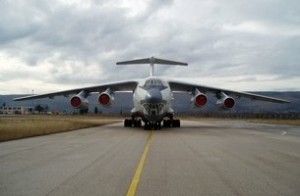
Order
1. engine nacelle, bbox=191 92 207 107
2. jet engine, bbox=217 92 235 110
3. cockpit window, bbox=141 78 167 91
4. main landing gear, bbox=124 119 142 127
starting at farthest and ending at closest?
main landing gear, bbox=124 119 142 127 → jet engine, bbox=217 92 235 110 → engine nacelle, bbox=191 92 207 107 → cockpit window, bbox=141 78 167 91

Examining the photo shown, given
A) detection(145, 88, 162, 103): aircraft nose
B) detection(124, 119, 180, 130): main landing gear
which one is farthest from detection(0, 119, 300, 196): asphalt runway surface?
detection(124, 119, 180, 130): main landing gear

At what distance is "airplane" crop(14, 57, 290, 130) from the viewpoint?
84.1ft

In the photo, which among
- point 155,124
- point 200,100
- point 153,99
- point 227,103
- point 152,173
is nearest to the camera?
point 152,173

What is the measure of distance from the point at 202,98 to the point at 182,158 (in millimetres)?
19669

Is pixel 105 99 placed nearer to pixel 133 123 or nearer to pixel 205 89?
pixel 133 123

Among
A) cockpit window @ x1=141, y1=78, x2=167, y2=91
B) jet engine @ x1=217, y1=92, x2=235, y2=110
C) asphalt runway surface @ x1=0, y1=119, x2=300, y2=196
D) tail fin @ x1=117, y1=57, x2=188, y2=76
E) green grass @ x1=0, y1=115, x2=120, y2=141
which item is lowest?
asphalt runway surface @ x1=0, y1=119, x2=300, y2=196

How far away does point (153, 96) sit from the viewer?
25125mm

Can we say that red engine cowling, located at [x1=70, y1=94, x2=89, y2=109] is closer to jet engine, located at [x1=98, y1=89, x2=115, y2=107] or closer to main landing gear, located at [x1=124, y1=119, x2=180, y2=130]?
jet engine, located at [x1=98, y1=89, x2=115, y2=107]

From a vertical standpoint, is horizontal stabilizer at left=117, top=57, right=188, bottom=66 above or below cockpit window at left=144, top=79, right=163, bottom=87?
above

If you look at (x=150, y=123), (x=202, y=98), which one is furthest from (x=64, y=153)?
(x=202, y=98)

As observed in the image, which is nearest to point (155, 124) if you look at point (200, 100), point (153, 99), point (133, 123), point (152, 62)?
point (153, 99)

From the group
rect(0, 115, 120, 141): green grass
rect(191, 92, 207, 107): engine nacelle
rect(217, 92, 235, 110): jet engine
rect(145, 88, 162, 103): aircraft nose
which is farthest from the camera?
rect(217, 92, 235, 110): jet engine

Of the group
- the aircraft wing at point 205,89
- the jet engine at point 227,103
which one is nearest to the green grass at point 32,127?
the aircraft wing at point 205,89

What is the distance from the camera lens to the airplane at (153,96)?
2562cm
